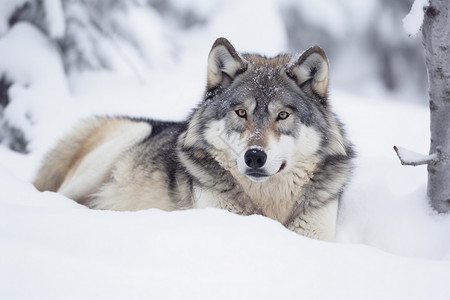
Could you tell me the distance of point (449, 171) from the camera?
3197mm

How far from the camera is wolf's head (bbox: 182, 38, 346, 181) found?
9.66 feet

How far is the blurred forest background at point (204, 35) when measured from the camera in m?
6.84

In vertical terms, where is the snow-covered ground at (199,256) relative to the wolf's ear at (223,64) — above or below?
below

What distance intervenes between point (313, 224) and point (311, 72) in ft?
3.18

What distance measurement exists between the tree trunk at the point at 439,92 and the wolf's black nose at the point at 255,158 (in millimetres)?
1143

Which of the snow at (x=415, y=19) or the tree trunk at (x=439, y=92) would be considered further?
the tree trunk at (x=439, y=92)

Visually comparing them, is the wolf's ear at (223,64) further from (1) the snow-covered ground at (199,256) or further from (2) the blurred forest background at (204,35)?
(2) the blurred forest background at (204,35)

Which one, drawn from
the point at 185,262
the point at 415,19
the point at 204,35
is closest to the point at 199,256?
the point at 185,262

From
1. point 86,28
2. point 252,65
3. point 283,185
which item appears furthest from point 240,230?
point 86,28

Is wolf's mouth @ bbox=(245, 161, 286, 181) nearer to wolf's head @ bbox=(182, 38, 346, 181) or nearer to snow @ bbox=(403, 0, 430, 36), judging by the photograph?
wolf's head @ bbox=(182, 38, 346, 181)

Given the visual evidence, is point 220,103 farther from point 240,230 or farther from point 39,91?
point 39,91

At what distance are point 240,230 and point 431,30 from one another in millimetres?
1740

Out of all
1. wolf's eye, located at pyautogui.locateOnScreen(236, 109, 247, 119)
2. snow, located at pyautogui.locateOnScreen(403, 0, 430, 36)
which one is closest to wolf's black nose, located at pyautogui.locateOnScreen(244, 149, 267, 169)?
wolf's eye, located at pyautogui.locateOnScreen(236, 109, 247, 119)

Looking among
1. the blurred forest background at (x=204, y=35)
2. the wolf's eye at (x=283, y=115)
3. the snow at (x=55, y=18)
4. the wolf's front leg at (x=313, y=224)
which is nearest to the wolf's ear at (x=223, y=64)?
the wolf's eye at (x=283, y=115)
